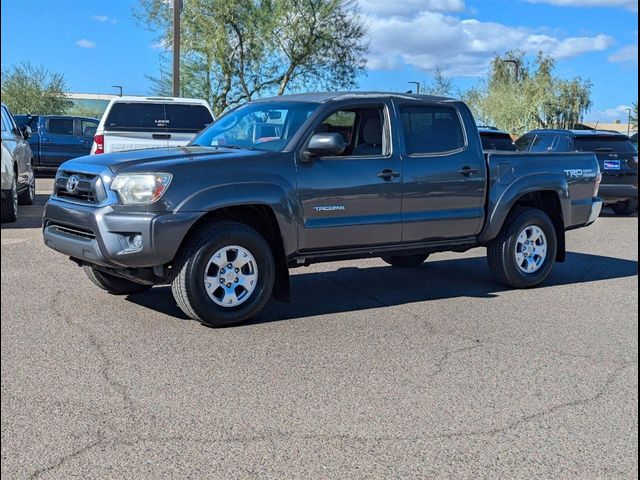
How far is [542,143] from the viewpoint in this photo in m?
15.9

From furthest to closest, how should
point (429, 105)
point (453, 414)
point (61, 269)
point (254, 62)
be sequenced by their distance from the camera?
point (254, 62), point (61, 269), point (429, 105), point (453, 414)

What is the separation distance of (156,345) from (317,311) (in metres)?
1.69

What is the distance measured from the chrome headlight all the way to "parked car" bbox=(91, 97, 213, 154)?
6621 mm

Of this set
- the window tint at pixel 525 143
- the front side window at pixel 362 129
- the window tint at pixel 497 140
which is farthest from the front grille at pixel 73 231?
the window tint at pixel 525 143

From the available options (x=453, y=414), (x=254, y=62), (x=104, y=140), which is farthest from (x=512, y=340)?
(x=254, y=62)

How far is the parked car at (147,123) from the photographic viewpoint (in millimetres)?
11945

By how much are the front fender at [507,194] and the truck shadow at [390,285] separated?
0.68 m

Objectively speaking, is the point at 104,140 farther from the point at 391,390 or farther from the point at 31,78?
the point at 31,78

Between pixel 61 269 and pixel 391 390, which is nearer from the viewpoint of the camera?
pixel 391 390

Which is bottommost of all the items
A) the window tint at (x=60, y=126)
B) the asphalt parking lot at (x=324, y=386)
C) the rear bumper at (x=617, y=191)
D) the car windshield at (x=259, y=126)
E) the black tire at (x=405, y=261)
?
the asphalt parking lot at (x=324, y=386)

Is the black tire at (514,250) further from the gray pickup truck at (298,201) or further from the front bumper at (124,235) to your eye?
the front bumper at (124,235)

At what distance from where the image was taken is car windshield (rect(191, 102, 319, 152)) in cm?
633

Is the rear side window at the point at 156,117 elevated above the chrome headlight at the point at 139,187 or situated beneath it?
elevated above

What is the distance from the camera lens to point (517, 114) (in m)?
44.3
